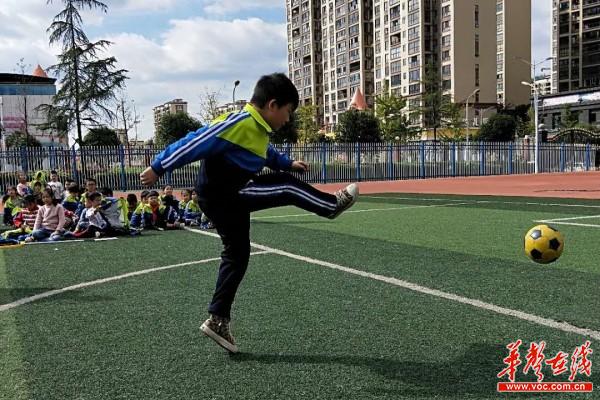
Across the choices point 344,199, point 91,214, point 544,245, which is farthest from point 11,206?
point 544,245

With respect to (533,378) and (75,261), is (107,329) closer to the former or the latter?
(533,378)

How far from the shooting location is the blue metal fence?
80.5 ft

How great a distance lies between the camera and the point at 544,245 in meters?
5.02

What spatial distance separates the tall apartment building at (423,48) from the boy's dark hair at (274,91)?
233 feet

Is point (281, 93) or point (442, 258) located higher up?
point (281, 93)

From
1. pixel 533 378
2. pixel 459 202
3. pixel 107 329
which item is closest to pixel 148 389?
pixel 107 329

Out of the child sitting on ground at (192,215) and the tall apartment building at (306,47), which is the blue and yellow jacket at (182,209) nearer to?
the child sitting on ground at (192,215)

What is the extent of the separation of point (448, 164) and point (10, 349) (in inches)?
1214

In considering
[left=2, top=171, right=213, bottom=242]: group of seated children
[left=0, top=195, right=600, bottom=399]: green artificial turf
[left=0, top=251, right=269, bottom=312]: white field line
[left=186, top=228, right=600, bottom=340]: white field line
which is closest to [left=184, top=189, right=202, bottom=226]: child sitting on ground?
[left=2, top=171, right=213, bottom=242]: group of seated children

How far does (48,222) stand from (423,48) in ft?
268

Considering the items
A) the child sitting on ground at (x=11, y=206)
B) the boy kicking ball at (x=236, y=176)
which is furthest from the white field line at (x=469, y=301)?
the child sitting on ground at (x=11, y=206)

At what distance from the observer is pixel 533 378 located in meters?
3.17

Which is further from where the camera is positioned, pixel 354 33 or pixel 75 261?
pixel 354 33

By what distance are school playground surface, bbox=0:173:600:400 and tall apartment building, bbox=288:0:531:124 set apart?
68134 millimetres
